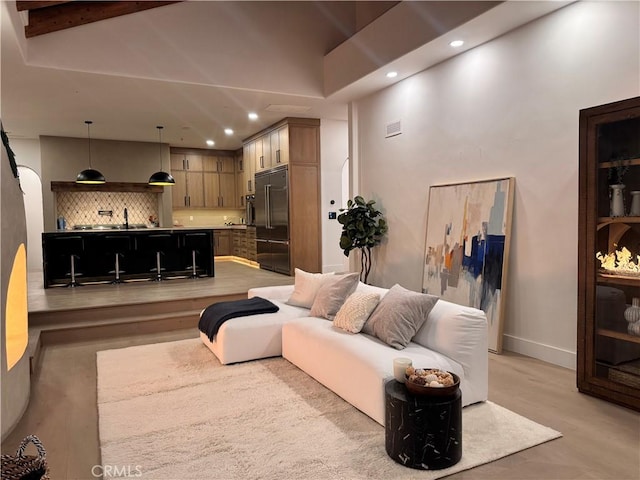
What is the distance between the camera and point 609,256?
3.17m

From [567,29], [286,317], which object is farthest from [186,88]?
[567,29]

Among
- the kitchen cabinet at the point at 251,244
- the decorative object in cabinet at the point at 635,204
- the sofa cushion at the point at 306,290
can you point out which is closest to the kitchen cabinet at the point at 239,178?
the kitchen cabinet at the point at 251,244

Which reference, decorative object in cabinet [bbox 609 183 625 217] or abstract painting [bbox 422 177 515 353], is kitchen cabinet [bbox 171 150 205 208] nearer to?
abstract painting [bbox 422 177 515 353]

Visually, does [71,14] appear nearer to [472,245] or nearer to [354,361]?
[354,361]

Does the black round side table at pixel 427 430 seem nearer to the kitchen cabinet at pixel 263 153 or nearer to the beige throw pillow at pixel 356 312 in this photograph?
the beige throw pillow at pixel 356 312

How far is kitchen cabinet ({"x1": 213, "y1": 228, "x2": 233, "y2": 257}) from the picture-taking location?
451 inches

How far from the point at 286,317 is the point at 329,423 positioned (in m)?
1.55

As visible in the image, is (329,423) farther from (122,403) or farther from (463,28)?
(463,28)

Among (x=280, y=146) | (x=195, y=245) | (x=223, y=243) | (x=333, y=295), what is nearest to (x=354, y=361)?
(x=333, y=295)

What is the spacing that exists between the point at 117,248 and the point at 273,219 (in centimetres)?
278

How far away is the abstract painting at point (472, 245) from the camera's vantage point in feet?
14.2

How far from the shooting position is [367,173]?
661 cm

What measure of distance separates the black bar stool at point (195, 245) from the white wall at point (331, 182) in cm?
215

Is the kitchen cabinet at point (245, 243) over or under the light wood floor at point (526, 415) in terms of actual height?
over
